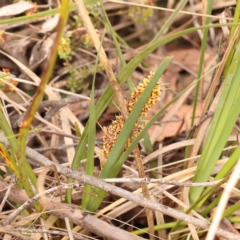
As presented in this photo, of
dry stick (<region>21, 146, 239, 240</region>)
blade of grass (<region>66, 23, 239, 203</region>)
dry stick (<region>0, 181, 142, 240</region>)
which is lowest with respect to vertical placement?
dry stick (<region>0, 181, 142, 240</region>)

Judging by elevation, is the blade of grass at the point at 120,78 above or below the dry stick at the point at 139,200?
above

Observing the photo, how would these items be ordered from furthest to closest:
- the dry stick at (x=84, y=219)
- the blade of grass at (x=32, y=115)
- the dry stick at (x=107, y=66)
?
1. the dry stick at (x=84, y=219)
2. the dry stick at (x=107, y=66)
3. the blade of grass at (x=32, y=115)

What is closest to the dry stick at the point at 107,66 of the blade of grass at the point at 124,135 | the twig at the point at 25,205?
the blade of grass at the point at 124,135

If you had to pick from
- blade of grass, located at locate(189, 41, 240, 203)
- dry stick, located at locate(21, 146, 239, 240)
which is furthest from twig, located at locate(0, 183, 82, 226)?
blade of grass, located at locate(189, 41, 240, 203)

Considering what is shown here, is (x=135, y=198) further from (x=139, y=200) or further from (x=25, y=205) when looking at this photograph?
(x=25, y=205)

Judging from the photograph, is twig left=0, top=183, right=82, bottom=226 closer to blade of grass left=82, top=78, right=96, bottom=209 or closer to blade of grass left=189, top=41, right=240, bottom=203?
blade of grass left=82, top=78, right=96, bottom=209

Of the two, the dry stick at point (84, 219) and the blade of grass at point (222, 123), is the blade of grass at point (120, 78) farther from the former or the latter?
the blade of grass at point (222, 123)

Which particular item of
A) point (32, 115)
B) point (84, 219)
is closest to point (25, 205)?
point (84, 219)

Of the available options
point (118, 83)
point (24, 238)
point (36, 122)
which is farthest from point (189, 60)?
point (24, 238)
